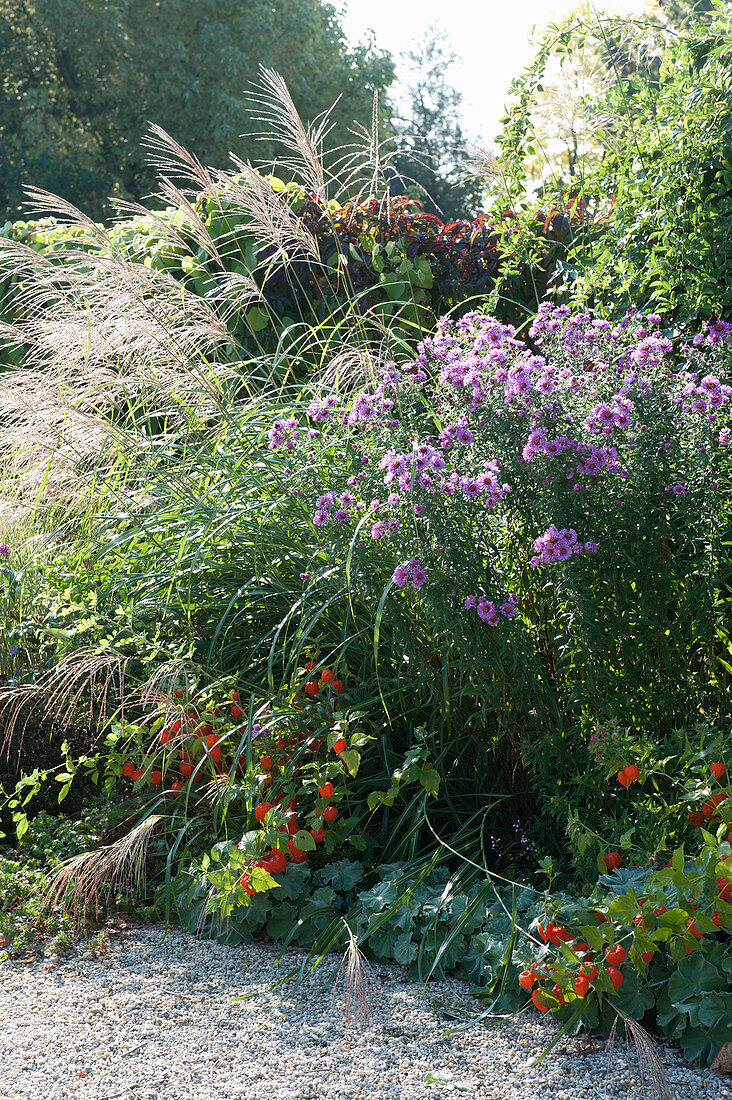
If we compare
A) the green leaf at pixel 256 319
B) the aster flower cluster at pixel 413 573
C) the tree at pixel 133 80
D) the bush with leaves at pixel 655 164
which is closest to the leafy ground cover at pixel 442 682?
the aster flower cluster at pixel 413 573

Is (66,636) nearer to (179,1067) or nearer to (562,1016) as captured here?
(179,1067)

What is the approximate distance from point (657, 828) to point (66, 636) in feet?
6.43

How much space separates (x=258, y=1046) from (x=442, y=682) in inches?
41.9

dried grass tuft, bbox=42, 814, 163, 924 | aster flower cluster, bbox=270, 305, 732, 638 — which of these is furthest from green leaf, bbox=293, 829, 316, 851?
aster flower cluster, bbox=270, 305, 732, 638

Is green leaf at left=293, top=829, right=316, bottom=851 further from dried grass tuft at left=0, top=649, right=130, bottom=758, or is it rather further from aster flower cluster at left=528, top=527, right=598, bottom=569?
aster flower cluster at left=528, top=527, right=598, bottom=569

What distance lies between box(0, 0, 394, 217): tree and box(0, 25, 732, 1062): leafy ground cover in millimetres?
17352

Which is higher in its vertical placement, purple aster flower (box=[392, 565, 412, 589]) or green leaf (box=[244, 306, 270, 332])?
green leaf (box=[244, 306, 270, 332])

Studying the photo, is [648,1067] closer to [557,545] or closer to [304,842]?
[304,842]

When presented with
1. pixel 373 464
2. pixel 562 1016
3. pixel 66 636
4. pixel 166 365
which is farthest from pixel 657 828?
pixel 166 365

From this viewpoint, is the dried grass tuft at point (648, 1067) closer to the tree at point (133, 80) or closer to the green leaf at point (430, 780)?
the green leaf at point (430, 780)

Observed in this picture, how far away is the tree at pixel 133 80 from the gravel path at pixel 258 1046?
1859 centimetres

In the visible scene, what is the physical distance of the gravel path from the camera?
176cm

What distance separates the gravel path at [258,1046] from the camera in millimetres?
1759

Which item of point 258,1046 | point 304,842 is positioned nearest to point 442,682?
point 304,842
